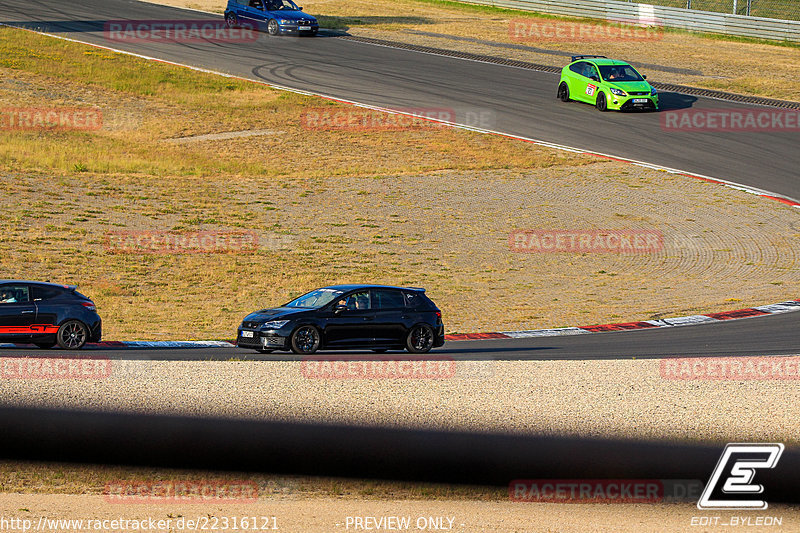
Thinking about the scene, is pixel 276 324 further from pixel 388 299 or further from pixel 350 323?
pixel 388 299

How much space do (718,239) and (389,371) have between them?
1743 centimetres

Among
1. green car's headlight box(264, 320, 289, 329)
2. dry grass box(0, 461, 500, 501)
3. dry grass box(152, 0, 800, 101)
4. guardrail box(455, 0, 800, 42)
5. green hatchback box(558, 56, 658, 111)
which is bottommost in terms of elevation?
green car's headlight box(264, 320, 289, 329)

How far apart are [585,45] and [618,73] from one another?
44.3 feet

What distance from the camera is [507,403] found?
10.3 m

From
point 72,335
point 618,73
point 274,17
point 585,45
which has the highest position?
point 274,17

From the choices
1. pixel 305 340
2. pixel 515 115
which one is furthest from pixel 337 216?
pixel 305 340

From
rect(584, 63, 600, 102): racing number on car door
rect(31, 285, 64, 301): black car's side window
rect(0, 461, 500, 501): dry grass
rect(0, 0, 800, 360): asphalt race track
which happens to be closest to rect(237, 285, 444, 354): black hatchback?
rect(0, 0, 800, 360): asphalt race track

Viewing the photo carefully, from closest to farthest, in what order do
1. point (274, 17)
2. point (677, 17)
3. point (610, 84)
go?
point (610, 84)
point (274, 17)
point (677, 17)

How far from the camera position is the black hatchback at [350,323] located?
618 inches

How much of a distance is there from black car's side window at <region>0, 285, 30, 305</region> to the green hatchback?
Answer: 26.7m

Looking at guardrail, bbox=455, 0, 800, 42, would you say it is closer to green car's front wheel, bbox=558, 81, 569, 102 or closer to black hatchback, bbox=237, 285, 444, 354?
green car's front wheel, bbox=558, 81, 569, 102

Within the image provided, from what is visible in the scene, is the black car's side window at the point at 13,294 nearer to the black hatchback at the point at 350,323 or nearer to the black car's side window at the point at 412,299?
the black hatchback at the point at 350,323

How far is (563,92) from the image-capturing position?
39.3 meters

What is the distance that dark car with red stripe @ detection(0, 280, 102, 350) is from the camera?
600 inches
